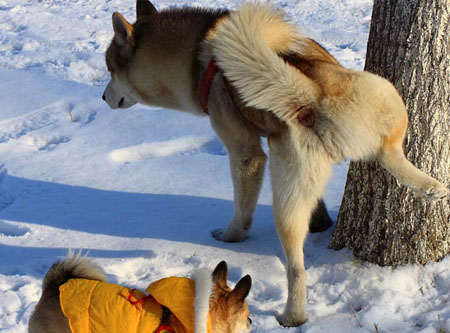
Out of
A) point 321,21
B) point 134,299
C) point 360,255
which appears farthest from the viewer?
point 321,21

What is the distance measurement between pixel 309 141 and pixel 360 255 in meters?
0.93

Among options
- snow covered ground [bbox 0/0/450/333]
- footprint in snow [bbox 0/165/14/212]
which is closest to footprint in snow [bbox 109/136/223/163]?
snow covered ground [bbox 0/0/450/333]

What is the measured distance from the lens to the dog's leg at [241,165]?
125 inches

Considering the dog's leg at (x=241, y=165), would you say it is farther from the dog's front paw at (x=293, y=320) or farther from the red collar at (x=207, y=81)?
the dog's front paw at (x=293, y=320)

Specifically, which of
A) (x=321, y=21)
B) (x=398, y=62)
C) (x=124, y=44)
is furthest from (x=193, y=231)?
(x=321, y=21)

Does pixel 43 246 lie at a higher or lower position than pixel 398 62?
lower

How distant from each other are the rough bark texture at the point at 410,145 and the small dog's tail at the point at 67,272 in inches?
59.2

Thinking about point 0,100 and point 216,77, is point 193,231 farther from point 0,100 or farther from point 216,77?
point 0,100

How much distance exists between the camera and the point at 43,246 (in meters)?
3.42

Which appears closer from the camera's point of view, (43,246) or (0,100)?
(43,246)

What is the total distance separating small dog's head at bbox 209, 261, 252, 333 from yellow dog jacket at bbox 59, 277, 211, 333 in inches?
5.0

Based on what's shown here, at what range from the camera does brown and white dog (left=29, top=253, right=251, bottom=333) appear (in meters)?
2.11

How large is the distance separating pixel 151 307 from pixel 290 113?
1.05 meters

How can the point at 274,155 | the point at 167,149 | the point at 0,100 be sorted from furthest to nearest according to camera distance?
the point at 0,100
the point at 167,149
the point at 274,155
